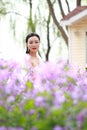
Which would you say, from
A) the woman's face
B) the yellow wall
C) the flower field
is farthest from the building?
the flower field

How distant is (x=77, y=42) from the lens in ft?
65.4

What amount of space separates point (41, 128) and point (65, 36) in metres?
24.4

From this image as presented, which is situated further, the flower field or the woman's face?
the woman's face

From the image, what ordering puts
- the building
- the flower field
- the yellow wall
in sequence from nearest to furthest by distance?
the flower field < the building < the yellow wall

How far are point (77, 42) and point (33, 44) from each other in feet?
44.4

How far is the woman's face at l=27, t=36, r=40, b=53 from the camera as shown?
646 cm

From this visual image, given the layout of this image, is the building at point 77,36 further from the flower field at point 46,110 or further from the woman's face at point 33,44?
the flower field at point 46,110

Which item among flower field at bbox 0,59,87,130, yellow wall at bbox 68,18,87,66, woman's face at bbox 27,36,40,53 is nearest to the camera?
flower field at bbox 0,59,87,130

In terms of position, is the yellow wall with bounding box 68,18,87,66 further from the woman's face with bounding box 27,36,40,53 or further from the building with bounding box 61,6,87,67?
the woman's face with bounding box 27,36,40,53

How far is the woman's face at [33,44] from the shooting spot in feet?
21.2

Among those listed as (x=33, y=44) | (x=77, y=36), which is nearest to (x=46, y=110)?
(x=33, y=44)

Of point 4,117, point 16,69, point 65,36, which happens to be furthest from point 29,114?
point 65,36

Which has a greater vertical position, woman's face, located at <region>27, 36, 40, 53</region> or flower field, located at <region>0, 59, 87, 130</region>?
woman's face, located at <region>27, 36, 40, 53</region>

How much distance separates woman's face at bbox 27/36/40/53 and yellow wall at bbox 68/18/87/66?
1299cm
